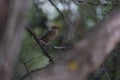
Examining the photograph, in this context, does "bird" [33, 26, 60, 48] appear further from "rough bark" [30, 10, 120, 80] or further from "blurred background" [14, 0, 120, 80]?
"rough bark" [30, 10, 120, 80]

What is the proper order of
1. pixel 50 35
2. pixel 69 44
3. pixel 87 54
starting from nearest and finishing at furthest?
1. pixel 87 54
2. pixel 69 44
3. pixel 50 35

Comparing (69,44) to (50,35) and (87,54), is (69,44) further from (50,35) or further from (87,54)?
(50,35)

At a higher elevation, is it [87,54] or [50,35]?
[50,35]

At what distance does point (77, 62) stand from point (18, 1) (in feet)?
0.50

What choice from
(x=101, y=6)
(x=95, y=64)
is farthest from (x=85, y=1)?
(x=95, y=64)

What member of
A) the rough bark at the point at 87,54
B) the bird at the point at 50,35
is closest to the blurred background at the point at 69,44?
the bird at the point at 50,35

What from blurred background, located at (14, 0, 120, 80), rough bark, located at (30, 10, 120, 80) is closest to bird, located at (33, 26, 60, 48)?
blurred background, located at (14, 0, 120, 80)

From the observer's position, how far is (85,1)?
2.70 metres

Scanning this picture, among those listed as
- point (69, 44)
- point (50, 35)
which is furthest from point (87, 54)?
point (50, 35)

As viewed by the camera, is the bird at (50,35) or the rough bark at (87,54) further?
the bird at (50,35)

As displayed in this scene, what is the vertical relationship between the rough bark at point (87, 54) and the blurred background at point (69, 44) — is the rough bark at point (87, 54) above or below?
below

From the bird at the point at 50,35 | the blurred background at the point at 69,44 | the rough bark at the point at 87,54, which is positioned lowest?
the rough bark at the point at 87,54

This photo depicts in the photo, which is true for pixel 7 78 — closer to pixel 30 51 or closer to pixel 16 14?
pixel 16 14

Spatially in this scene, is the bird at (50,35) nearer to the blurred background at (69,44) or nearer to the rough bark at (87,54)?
the blurred background at (69,44)
